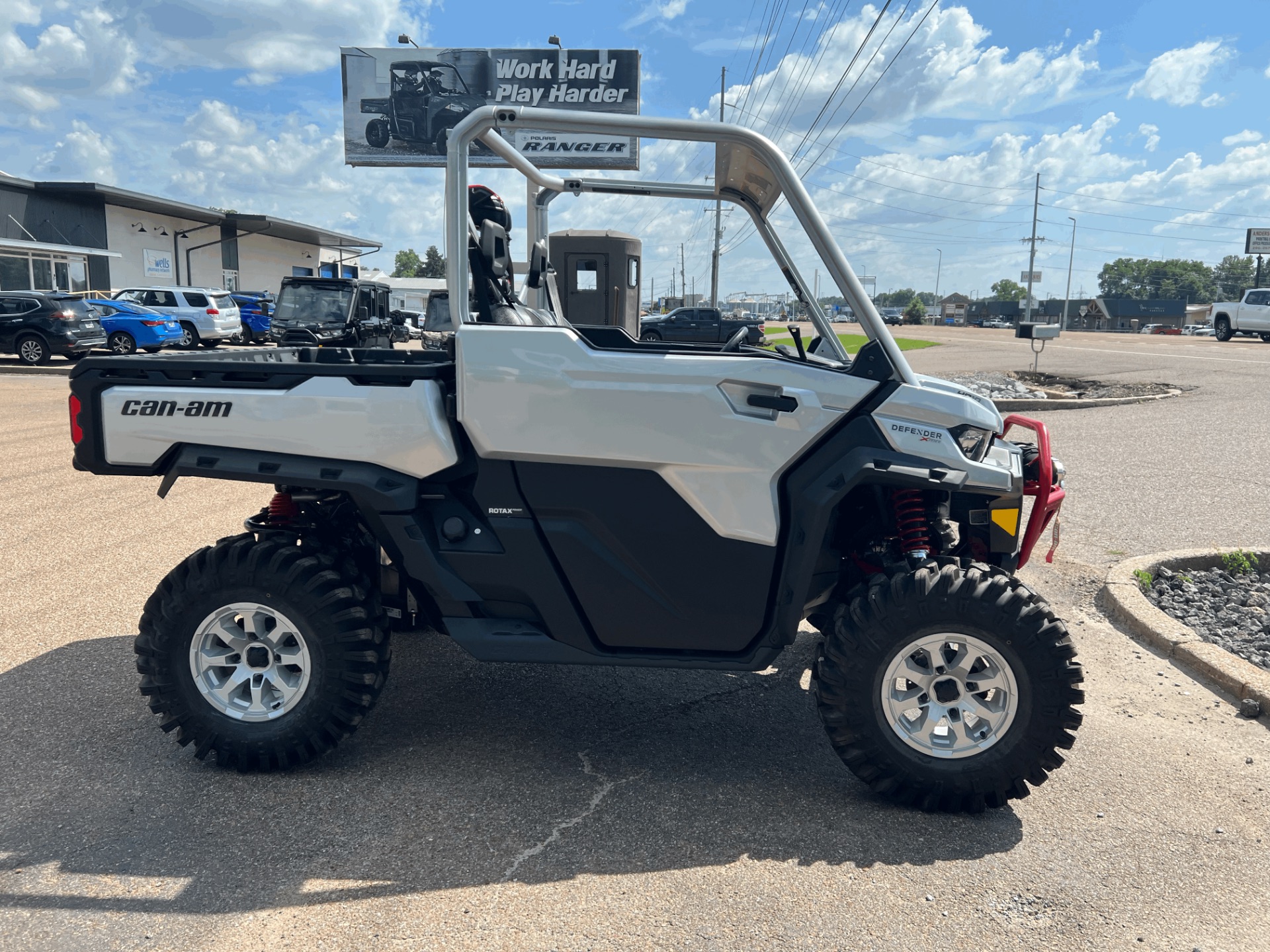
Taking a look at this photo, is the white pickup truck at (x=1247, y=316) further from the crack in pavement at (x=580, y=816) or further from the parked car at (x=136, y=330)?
the crack in pavement at (x=580, y=816)

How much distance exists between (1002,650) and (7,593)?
5350 mm

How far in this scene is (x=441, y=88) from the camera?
28422 millimetres

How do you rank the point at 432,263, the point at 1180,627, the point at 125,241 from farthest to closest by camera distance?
the point at 432,263, the point at 125,241, the point at 1180,627

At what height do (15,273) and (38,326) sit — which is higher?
(15,273)

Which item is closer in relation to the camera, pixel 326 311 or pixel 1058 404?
pixel 1058 404

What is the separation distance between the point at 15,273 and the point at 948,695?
3920cm

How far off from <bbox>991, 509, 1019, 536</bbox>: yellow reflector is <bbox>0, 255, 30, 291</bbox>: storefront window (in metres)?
37.7

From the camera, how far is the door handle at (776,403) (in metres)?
3.18

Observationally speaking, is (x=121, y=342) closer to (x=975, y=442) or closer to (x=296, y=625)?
(x=296, y=625)

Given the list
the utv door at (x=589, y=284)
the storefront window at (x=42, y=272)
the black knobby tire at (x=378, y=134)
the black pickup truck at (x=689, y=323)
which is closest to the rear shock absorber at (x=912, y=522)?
the utv door at (x=589, y=284)

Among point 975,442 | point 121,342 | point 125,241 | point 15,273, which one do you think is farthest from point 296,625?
A: point 125,241

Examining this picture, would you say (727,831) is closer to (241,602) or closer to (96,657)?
(241,602)

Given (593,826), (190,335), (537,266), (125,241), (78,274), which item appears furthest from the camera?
(125,241)

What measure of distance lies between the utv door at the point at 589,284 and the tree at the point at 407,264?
132 m
